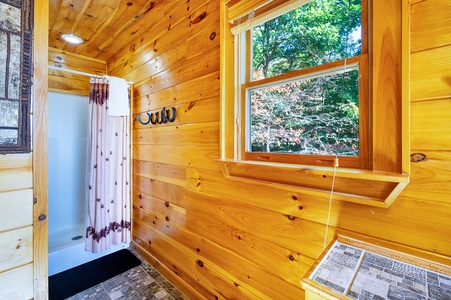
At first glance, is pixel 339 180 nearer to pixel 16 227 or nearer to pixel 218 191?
pixel 218 191

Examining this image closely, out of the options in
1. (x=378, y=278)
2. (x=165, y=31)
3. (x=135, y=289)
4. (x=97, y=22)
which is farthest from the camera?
(x=97, y=22)

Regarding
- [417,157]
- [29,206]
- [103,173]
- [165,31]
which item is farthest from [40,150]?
[417,157]

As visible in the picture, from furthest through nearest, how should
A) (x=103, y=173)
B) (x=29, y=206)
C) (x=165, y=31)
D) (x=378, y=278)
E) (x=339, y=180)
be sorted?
(x=103, y=173), (x=165, y=31), (x=29, y=206), (x=339, y=180), (x=378, y=278)

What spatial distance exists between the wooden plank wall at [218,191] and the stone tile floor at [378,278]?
0.39 ft

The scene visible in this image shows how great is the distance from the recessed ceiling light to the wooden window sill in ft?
7.75

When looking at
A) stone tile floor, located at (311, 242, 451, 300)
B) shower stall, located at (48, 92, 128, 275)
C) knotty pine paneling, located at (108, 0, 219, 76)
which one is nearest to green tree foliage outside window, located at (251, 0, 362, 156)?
stone tile floor, located at (311, 242, 451, 300)

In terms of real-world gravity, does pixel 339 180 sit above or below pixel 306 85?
below

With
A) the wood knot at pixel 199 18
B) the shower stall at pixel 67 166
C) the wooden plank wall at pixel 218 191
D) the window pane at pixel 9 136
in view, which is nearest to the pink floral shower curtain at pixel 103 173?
the wooden plank wall at pixel 218 191

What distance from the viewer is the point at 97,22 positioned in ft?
6.46

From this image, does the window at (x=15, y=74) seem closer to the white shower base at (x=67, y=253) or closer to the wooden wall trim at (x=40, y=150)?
the wooden wall trim at (x=40, y=150)

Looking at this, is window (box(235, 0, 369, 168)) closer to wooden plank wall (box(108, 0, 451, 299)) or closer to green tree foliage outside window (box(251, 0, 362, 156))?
green tree foliage outside window (box(251, 0, 362, 156))

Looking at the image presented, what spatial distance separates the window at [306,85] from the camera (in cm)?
87

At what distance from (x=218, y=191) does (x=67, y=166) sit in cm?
233

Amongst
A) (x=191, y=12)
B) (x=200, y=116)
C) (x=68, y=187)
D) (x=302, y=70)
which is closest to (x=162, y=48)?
(x=191, y=12)
